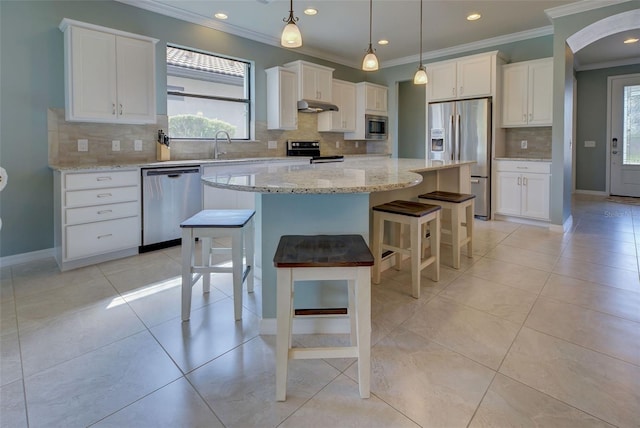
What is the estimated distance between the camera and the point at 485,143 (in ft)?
16.4

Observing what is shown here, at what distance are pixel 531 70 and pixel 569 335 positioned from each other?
164 inches

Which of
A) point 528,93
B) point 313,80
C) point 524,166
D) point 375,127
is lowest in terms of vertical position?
point 524,166

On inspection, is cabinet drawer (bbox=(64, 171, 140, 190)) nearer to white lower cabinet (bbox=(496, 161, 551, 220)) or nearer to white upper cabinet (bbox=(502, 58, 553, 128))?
white lower cabinet (bbox=(496, 161, 551, 220))

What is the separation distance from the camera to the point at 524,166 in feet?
15.6

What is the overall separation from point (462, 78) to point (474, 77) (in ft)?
0.62

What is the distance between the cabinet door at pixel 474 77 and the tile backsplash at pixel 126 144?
2.72 meters

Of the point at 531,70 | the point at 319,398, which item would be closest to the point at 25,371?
the point at 319,398

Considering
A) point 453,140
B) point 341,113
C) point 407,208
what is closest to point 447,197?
point 407,208

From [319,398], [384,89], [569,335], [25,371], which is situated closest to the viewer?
[319,398]

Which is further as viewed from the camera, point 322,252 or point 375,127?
point 375,127

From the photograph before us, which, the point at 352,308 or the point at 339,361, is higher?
the point at 352,308

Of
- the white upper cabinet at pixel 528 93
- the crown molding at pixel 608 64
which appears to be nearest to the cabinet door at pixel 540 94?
the white upper cabinet at pixel 528 93

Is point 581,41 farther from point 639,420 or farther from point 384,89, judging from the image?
point 639,420

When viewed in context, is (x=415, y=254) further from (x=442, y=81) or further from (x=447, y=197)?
(x=442, y=81)
